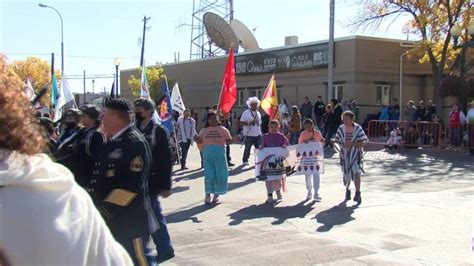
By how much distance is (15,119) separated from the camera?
1819mm

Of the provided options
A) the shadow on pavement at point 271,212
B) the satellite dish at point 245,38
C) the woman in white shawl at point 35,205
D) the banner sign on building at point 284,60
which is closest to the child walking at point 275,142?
the shadow on pavement at point 271,212

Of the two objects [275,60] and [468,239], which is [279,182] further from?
[275,60]

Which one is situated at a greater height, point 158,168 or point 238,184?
point 158,168

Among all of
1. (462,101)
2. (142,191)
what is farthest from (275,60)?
(142,191)

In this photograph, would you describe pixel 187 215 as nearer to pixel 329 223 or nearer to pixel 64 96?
pixel 329 223

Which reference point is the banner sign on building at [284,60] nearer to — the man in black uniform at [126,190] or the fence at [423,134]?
the fence at [423,134]

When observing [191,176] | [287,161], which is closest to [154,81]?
[191,176]

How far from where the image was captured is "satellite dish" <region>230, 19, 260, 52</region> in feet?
138

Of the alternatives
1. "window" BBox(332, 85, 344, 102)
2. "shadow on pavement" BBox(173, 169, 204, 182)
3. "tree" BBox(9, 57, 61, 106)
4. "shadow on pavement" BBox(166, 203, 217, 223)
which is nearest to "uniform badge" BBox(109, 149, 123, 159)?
"shadow on pavement" BBox(166, 203, 217, 223)

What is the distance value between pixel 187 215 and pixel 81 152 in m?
3.86

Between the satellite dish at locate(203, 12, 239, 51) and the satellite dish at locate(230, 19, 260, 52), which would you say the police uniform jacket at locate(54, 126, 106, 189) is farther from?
the satellite dish at locate(203, 12, 239, 51)

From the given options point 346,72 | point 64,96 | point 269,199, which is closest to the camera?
point 269,199

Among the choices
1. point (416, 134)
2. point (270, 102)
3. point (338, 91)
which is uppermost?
point (338, 91)

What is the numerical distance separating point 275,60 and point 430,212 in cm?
2730
